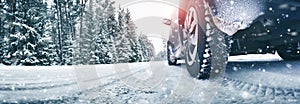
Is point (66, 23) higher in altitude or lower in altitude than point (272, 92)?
higher

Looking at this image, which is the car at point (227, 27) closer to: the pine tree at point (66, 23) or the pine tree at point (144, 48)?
the pine tree at point (66, 23)

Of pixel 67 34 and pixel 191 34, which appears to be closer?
pixel 191 34

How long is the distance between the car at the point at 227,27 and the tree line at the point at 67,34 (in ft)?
75.4

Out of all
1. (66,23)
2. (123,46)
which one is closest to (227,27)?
(123,46)

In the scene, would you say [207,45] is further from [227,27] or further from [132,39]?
[132,39]

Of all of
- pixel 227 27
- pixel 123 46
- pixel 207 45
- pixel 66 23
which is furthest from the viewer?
pixel 66 23

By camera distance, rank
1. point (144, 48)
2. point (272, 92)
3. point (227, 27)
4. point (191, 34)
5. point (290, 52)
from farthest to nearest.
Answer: point (144, 48), point (290, 52), point (191, 34), point (227, 27), point (272, 92)

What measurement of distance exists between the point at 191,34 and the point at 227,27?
0.67 meters

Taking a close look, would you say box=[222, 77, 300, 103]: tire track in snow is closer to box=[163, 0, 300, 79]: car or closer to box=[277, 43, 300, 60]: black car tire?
box=[163, 0, 300, 79]: car

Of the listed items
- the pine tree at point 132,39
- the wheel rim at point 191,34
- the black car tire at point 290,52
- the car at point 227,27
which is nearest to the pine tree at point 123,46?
the pine tree at point 132,39

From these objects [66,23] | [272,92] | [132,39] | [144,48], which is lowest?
[272,92]

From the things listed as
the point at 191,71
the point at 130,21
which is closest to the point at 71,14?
the point at 130,21

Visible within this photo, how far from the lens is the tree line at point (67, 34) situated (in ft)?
80.0

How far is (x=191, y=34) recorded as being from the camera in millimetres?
3160
